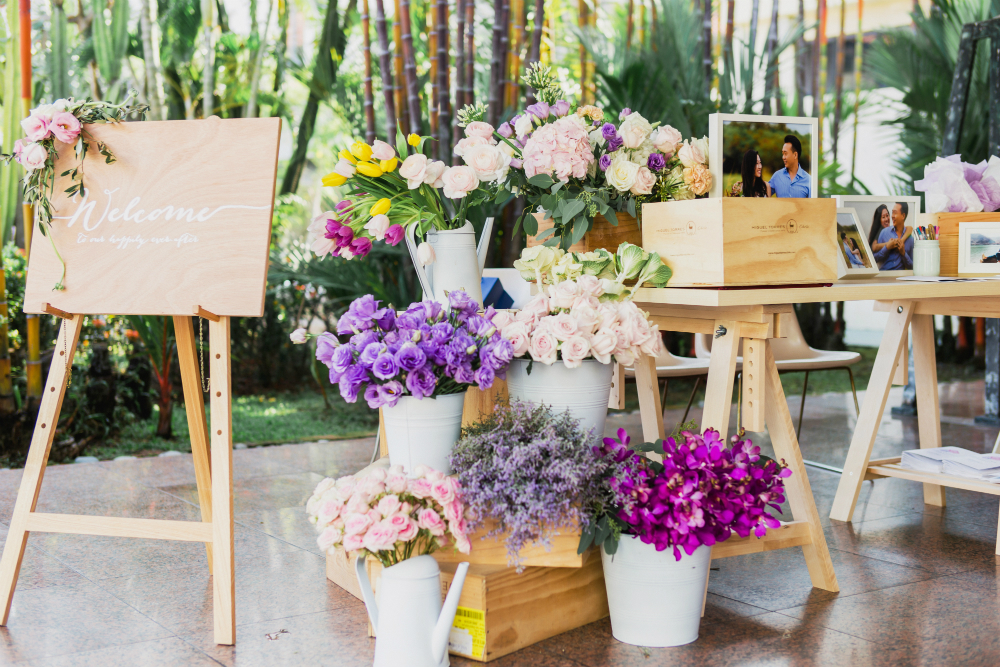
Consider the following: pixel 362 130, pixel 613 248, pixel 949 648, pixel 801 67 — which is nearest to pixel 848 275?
pixel 613 248

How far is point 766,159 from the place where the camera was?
2.37 m

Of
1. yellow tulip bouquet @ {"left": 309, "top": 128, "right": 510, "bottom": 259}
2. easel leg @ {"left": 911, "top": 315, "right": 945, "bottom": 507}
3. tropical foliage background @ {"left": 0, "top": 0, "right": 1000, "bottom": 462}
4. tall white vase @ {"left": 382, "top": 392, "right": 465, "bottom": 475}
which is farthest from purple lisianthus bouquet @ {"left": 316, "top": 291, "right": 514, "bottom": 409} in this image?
tropical foliage background @ {"left": 0, "top": 0, "right": 1000, "bottom": 462}

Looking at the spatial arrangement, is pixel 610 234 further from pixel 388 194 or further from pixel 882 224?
pixel 882 224

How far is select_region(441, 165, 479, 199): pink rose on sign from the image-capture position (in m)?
2.30

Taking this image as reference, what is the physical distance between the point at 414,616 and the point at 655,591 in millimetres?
509

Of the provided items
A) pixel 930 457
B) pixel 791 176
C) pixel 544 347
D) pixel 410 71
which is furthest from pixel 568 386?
pixel 410 71

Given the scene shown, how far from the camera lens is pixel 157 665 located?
197 centimetres

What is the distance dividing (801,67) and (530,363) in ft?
17.5

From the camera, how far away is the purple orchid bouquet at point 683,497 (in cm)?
196

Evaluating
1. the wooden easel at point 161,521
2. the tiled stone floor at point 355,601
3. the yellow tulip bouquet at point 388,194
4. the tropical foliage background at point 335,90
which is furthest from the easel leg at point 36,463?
the tropical foliage background at point 335,90

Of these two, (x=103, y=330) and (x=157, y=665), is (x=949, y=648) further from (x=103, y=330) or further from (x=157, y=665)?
(x=103, y=330)

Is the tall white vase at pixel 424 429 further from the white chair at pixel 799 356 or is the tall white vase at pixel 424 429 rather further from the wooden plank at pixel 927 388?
the white chair at pixel 799 356

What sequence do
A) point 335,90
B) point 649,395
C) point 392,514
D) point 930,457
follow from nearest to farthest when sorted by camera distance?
point 392,514 < point 649,395 < point 930,457 < point 335,90

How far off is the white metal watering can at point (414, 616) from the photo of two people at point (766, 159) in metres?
1.14
